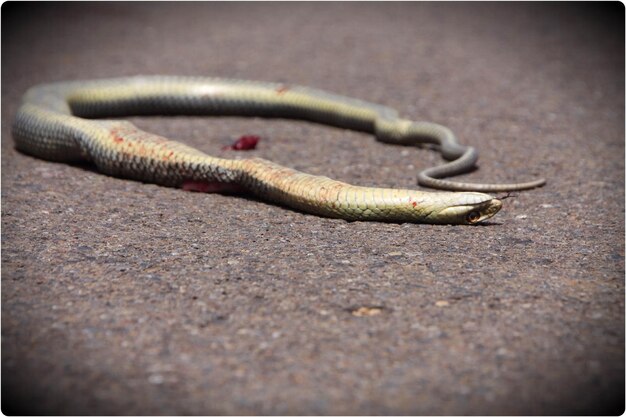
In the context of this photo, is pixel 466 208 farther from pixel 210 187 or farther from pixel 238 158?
pixel 238 158

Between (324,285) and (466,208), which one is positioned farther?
(466,208)

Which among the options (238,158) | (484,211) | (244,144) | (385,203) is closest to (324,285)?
(385,203)

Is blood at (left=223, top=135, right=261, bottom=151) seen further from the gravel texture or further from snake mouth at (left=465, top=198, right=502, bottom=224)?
snake mouth at (left=465, top=198, right=502, bottom=224)

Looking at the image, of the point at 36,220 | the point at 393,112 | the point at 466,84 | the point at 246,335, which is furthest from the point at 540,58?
the point at 246,335

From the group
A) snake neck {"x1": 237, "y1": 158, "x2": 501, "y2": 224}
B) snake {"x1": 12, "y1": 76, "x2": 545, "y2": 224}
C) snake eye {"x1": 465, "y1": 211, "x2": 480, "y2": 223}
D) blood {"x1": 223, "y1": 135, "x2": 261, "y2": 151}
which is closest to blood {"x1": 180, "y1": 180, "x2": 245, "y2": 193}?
snake {"x1": 12, "y1": 76, "x2": 545, "y2": 224}

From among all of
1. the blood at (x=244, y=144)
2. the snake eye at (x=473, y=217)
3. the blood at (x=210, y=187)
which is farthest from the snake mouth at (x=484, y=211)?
the blood at (x=244, y=144)

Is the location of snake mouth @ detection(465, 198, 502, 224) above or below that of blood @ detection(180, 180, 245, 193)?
below
